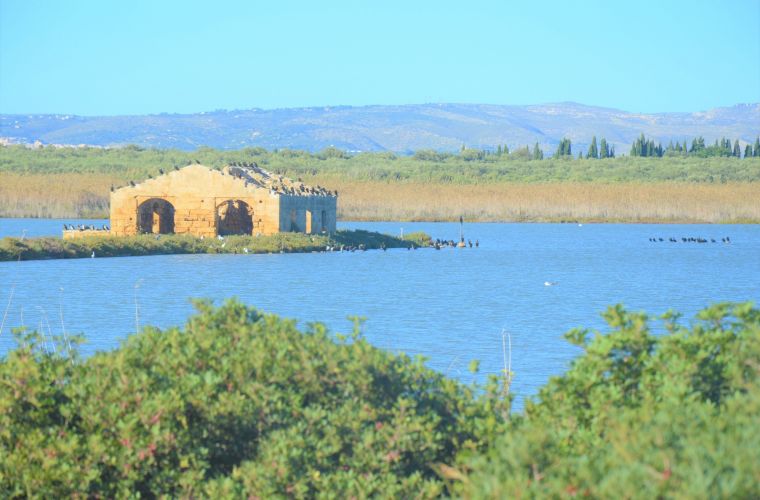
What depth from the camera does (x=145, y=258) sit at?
42938 mm

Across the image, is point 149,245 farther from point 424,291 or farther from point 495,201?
point 495,201

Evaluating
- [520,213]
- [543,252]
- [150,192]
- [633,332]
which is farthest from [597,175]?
[633,332]

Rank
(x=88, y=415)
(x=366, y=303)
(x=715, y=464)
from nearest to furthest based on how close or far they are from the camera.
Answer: (x=715, y=464) < (x=88, y=415) < (x=366, y=303)

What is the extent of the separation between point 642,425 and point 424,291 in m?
27.5

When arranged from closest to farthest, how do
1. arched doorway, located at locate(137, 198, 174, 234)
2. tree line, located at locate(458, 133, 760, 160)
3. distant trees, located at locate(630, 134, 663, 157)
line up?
1. arched doorway, located at locate(137, 198, 174, 234)
2. tree line, located at locate(458, 133, 760, 160)
3. distant trees, located at locate(630, 134, 663, 157)

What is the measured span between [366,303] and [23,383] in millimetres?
22401

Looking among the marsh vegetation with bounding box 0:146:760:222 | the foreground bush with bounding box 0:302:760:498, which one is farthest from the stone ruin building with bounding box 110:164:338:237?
the foreground bush with bounding box 0:302:760:498

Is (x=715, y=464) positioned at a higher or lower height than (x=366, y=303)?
higher

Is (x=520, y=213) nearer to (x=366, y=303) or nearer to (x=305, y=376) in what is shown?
(x=366, y=303)

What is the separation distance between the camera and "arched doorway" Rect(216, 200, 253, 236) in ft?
161

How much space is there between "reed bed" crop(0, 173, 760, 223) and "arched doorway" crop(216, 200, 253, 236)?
20901 mm

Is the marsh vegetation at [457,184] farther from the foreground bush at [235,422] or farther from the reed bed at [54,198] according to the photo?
the foreground bush at [235,422]

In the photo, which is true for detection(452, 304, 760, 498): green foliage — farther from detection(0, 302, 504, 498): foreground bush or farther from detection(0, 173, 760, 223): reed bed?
detection(0, 173, 760, 223): reed bed

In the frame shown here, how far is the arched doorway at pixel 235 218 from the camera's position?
4919 centimetres
